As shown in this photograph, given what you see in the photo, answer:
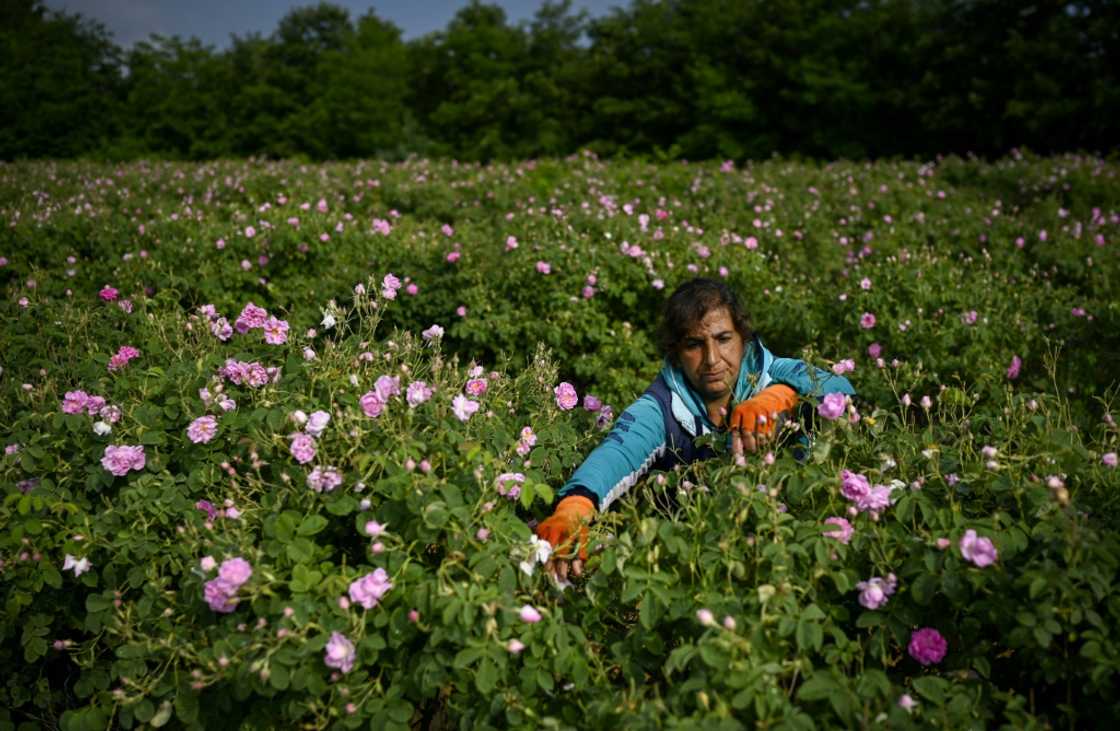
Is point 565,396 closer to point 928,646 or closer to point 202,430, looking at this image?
point 202,430

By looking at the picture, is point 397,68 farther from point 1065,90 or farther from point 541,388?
point 541,388

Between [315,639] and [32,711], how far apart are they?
5.06 ft

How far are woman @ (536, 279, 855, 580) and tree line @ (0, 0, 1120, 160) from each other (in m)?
8.40

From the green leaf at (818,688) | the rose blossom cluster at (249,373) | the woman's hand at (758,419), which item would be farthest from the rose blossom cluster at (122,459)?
the green leaf at (818,688)

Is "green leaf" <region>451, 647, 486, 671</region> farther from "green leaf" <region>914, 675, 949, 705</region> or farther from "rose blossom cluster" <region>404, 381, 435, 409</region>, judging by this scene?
"green leaf" <region>914, 675, 949, 705</region>

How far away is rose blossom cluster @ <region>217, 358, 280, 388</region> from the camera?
2.13m

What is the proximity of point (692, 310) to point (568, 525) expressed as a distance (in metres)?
1.05

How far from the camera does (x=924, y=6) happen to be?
15234mm

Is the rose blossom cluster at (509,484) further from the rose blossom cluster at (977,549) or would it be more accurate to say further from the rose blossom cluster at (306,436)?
the rose blossom cluster at (977,549)

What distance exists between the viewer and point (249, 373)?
2158mm

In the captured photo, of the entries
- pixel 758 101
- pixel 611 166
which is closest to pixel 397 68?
pixel 758 101

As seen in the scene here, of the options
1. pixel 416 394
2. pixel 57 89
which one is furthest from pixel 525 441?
pixel 57 89

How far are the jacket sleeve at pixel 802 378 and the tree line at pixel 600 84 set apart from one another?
8468mm

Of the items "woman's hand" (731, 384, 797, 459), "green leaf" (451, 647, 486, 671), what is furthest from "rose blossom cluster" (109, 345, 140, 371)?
"woman's hand" (731, 384, 797, 459)
